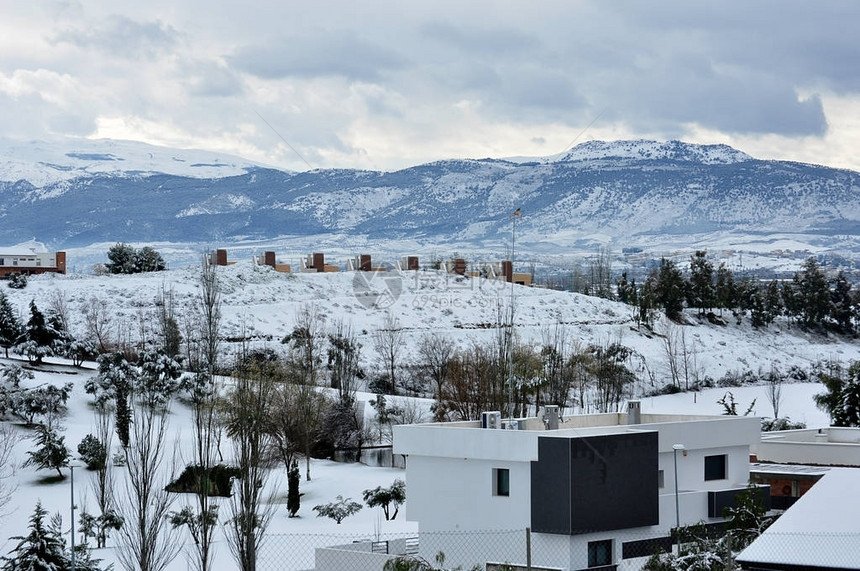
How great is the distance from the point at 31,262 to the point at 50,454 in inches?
2938

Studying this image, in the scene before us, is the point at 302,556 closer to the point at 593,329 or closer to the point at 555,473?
the point at 555,473

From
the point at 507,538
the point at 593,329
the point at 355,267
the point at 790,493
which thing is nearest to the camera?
the point at 507,538

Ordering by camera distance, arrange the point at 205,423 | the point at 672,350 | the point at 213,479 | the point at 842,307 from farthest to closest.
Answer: the point at 842,307
the point at 672,350
the point at 213,479
the point at 205,423

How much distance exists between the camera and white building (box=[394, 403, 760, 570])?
2408 centimetres

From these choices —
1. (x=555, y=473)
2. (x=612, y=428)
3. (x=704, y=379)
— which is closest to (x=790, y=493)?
(x=612, y=428)

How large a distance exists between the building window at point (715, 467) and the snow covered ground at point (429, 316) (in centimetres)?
2805

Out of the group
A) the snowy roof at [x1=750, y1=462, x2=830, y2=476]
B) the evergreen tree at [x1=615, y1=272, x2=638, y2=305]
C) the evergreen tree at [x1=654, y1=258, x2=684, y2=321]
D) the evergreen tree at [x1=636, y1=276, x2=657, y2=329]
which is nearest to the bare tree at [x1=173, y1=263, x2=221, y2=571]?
the snowy roof at [x1=750, y1=462, x2=830, y2=476]

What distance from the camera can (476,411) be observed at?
5100 centimetres

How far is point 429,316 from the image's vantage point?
3324 inches

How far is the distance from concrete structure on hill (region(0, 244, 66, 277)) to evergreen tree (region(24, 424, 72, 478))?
68950mm

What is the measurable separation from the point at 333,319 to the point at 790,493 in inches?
2110

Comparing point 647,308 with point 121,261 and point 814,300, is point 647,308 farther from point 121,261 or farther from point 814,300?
point 121,261

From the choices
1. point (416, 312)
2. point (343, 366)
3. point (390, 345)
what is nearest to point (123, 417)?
point (343, 366)

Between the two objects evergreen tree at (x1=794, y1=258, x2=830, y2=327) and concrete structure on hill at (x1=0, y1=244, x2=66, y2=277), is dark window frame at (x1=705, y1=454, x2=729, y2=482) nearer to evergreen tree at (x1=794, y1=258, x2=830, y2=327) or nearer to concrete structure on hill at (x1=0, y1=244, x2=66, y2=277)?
evergreen tree at (x1=794, y1=258, x2=830, y2=327)
